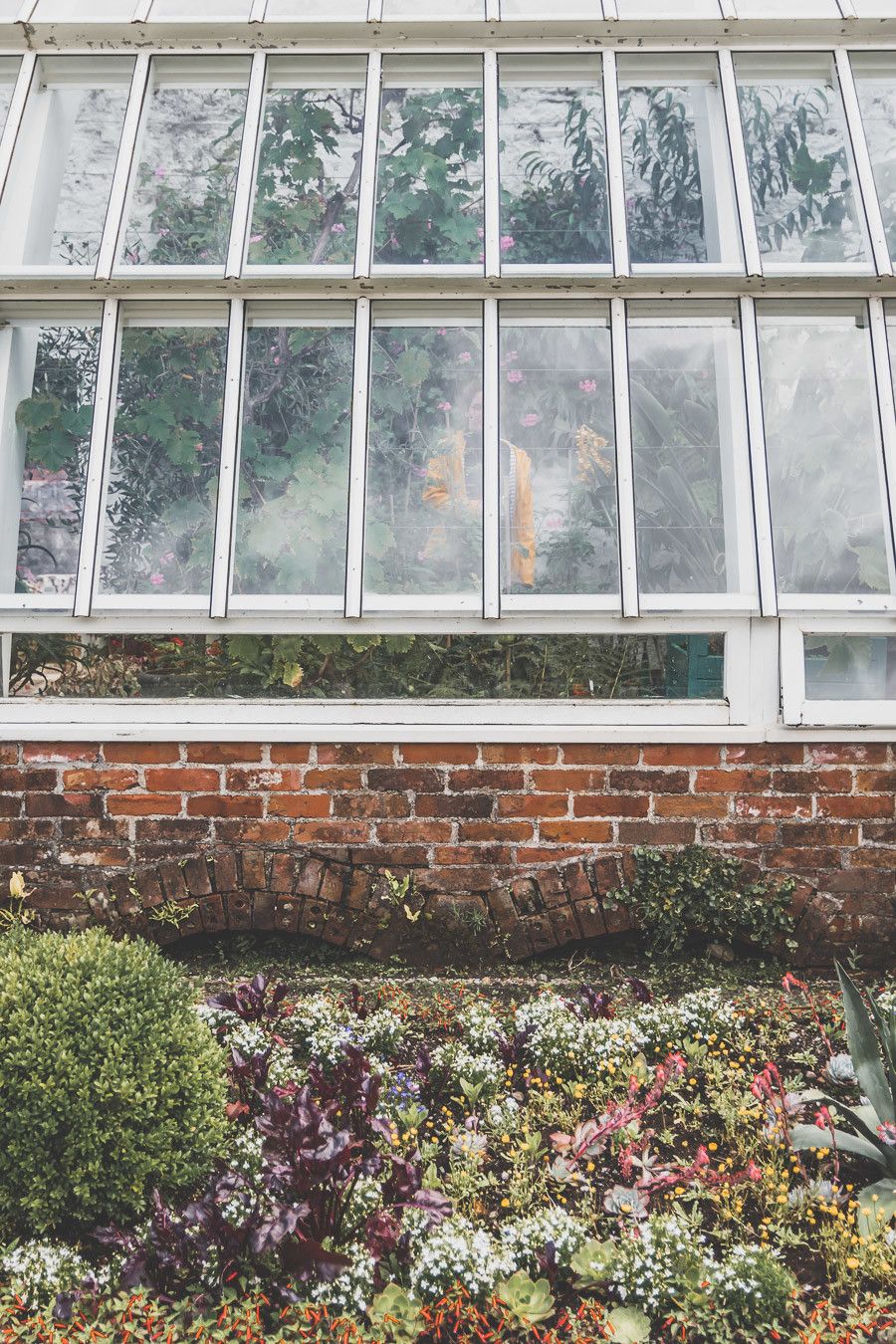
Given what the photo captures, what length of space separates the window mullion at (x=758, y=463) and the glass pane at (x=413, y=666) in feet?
0.81

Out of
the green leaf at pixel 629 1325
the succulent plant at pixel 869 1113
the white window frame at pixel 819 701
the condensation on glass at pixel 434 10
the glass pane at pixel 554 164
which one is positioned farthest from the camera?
the condensation on glass at pixel 434 10

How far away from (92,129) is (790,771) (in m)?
3.66

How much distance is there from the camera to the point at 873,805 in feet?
11.2

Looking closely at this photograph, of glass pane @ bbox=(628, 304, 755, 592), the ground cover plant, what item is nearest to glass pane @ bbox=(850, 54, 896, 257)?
Answer: glass pane @ bbox=(628, 304, 755, 592)

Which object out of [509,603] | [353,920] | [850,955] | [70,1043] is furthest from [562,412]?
[70,1043]

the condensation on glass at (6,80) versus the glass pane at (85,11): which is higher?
the glass pane at (85,11)

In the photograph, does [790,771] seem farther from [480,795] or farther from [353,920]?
[353,920]

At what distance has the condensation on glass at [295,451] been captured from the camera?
11.4 feet

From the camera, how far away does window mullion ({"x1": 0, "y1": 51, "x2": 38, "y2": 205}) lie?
3635 mm

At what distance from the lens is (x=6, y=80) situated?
3.79 meters

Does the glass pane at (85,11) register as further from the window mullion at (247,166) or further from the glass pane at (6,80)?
the window mullion at (247,166)

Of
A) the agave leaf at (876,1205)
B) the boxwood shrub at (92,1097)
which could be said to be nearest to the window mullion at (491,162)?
the boxwood shrub at (92,1097)

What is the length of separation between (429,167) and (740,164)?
3.91ft

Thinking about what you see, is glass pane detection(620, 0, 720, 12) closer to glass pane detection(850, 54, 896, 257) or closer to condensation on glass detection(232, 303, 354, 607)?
glass pane detection(850, 54, 896, 257)
